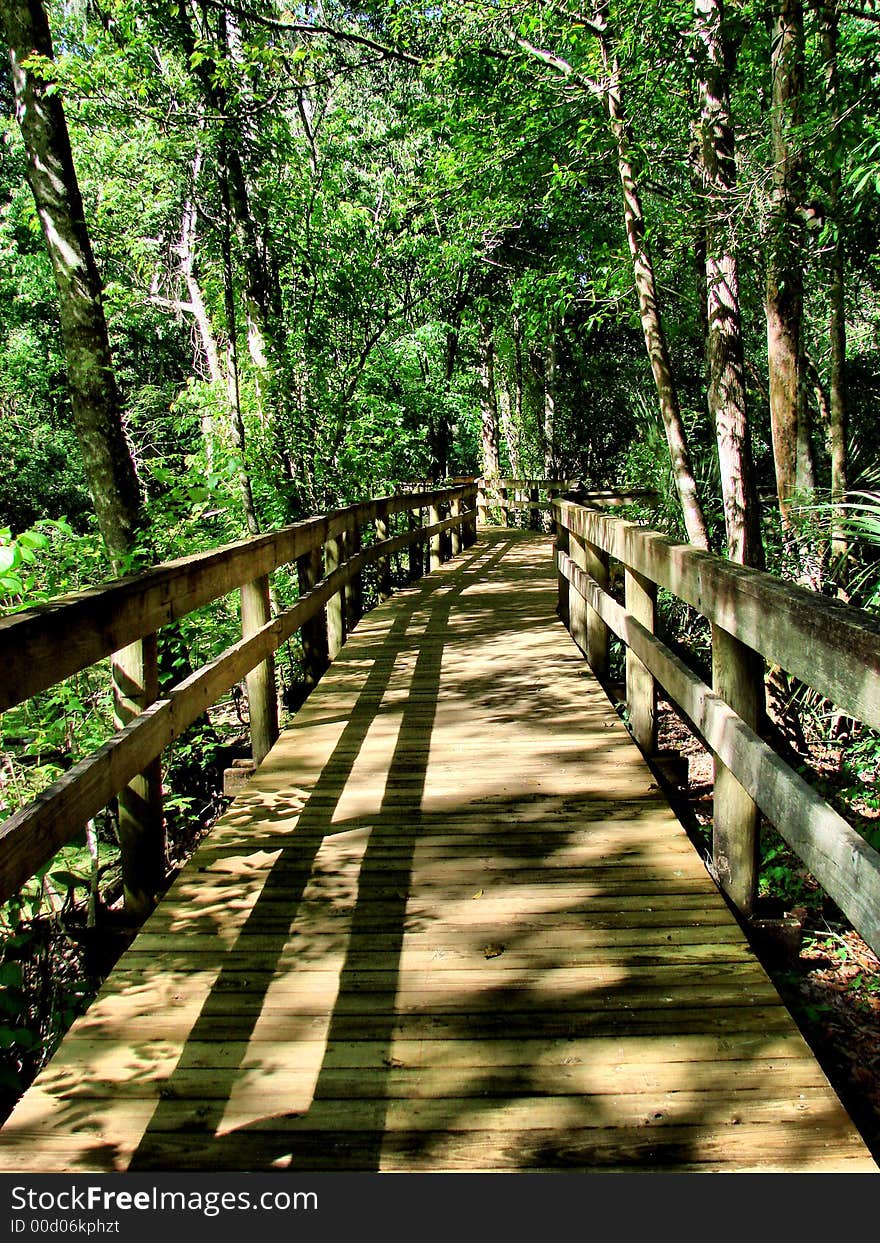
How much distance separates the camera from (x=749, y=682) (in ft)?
9.12

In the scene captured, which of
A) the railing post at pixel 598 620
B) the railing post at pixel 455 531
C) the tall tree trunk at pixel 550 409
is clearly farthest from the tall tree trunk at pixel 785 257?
the tall tree trunk at pixel 550 409

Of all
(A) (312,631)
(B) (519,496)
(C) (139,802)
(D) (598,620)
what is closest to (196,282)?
(B) (519,496)

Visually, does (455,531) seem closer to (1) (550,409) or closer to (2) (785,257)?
(1) (550,409)

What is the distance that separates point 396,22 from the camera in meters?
10.2

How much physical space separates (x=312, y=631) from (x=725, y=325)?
13.1ft

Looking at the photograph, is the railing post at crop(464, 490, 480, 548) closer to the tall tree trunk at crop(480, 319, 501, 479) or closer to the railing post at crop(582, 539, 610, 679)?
the tall tree trunk at crop(480, 319, 501, 479)

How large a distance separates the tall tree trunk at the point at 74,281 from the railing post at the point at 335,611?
1388 mm

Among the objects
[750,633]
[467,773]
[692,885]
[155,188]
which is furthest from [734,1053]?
[155,188]

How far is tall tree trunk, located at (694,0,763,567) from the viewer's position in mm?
6520

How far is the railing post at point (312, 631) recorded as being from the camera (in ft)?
19.4

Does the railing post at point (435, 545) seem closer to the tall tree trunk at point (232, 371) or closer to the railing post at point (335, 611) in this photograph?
the tall tree trunk at point (232, 371)

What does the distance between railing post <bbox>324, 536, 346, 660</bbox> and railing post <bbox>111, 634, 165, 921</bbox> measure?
3.61 m

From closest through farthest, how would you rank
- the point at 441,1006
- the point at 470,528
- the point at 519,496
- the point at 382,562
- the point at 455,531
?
the point at 441,1006 < the point at 382,562 < the point at 455,531 < the point at 470,528 < the point at 519,496

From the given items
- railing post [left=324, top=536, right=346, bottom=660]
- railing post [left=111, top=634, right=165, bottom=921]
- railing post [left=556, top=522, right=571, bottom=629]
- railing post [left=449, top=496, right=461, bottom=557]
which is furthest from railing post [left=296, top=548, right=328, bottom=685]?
railing post [left=449, top=496, right=461, bottom=557]
